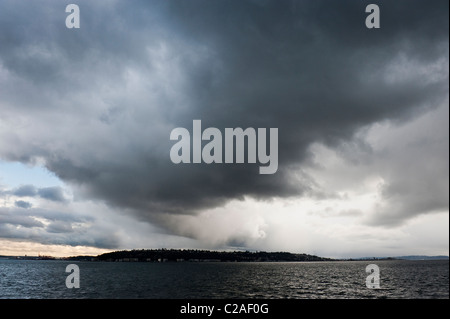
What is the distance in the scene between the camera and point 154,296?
7856 cm
